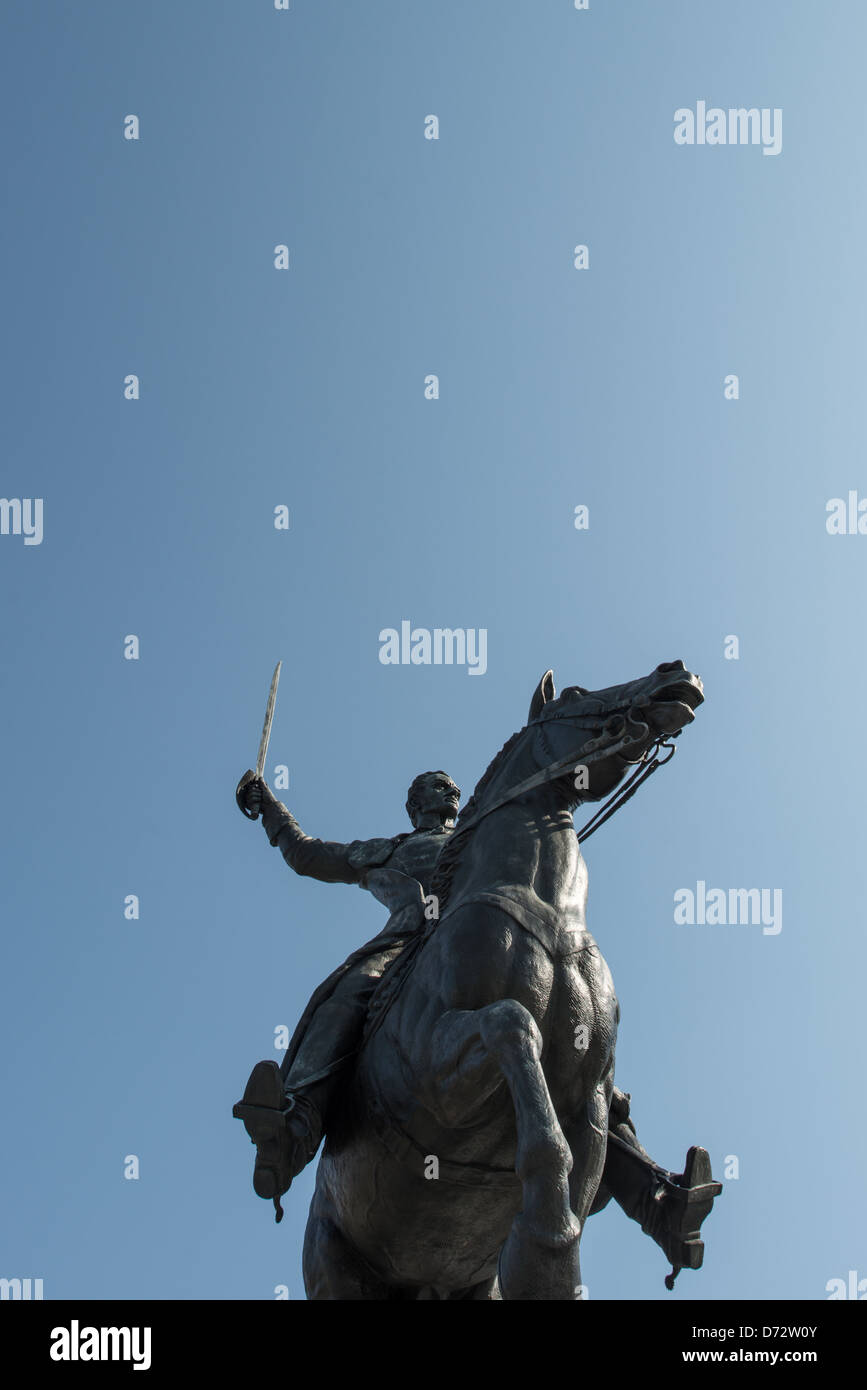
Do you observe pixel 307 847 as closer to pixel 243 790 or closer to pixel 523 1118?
pixel 243 790

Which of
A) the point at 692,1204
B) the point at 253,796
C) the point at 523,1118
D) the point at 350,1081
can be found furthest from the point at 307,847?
the point at 523,1118

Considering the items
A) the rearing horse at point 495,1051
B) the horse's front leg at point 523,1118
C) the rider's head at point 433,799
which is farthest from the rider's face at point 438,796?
the horse's front leg at point 523,1118

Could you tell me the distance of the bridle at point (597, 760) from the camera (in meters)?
10.8

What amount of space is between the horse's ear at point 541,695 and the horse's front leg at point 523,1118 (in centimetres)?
265

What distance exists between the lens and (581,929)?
34.0ft

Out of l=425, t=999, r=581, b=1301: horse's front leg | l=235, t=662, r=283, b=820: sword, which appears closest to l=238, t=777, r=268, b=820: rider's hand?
l=235, t=662, r=283, b=820: sword

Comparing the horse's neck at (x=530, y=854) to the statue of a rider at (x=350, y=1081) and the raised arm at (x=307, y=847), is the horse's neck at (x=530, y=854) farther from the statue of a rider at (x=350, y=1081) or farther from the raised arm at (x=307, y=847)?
the raised arm at (x=307, y=847)

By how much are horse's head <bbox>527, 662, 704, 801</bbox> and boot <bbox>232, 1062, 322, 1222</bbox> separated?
113 inches

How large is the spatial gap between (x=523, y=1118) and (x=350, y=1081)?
270cm

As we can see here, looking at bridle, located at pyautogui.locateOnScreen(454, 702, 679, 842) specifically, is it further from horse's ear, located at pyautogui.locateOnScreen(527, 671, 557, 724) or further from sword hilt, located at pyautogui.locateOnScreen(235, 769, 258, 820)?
sword hilt, located at pyautogui.locateOnScreen(235, 769, 258, 820)
